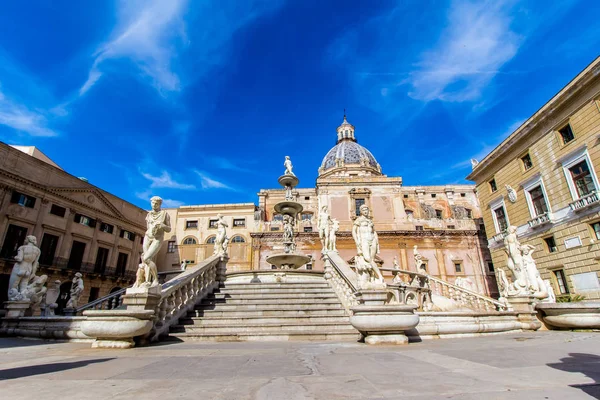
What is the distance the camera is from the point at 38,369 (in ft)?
13.1

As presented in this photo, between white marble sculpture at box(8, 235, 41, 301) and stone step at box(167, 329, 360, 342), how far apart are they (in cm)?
611

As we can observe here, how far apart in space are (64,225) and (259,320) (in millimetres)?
31103

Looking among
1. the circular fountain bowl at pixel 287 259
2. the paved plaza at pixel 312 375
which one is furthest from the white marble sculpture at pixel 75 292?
the paved plaza at pixel 312 375

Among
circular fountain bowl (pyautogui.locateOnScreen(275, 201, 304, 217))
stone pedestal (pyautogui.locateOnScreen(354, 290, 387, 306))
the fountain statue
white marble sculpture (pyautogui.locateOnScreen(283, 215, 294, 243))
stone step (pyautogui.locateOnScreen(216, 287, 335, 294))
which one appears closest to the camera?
stone pedestal (pyautogui.locateOnScreen(354, 290, 387, 306))

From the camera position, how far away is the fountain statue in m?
14.4

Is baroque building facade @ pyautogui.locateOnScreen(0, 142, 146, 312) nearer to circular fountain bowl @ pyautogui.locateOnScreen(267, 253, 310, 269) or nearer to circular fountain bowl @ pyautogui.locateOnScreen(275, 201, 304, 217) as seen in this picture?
circular fountain bowl @ pyautogui.locateOnScreen(267, 253, 310, 269)

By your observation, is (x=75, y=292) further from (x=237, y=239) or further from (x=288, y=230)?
(x=237, y=239)

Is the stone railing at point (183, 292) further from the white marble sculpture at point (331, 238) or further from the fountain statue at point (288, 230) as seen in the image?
the white marble sculpture at point (331, 238)

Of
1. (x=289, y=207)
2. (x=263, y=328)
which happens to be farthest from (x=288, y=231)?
(x=263, y=328)

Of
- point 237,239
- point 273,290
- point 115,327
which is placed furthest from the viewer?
point 237,239

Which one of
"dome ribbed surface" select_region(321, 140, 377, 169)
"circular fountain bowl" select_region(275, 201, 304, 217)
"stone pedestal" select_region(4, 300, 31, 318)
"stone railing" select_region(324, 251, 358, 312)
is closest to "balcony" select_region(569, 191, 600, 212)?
"stone railing" select_region(324, 251, 358, 312)

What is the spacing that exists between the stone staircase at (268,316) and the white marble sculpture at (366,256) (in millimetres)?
1339

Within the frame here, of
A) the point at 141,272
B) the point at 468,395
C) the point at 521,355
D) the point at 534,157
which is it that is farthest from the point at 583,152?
the point at 141,272

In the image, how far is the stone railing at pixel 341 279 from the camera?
871 centimetres
